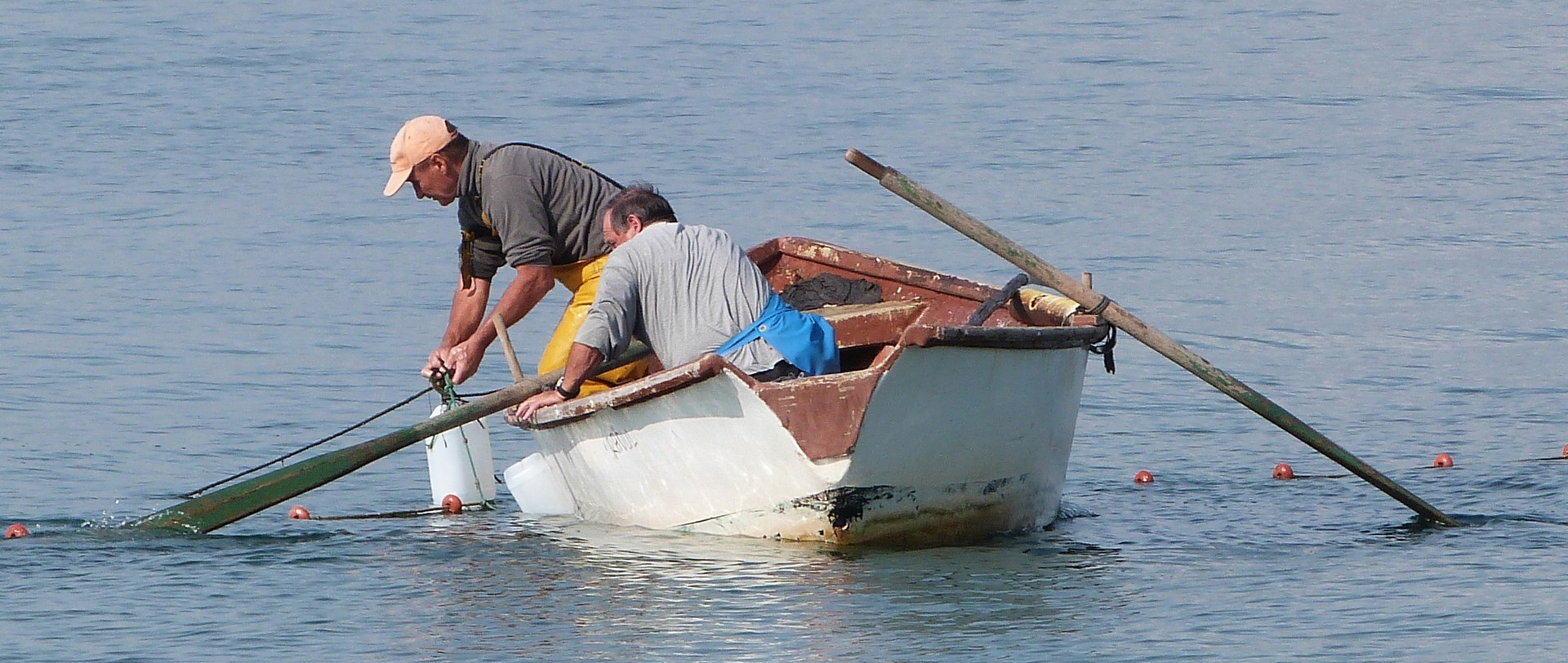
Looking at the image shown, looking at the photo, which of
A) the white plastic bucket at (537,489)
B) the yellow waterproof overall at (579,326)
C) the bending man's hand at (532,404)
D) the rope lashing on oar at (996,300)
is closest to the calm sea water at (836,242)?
the white plastic bucket at (537,489)

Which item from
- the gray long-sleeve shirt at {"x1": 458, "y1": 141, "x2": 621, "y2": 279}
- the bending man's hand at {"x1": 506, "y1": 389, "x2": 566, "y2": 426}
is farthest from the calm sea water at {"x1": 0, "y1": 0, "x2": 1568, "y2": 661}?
the gray long-sleeve shirt at {"x1": 458, "y1": 141, "x2": 621, "y2": 279}

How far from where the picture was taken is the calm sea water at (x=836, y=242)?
8055 millimetres

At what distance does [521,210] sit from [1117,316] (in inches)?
100

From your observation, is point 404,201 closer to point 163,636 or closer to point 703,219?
point 703,219

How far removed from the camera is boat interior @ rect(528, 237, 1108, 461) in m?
7.88

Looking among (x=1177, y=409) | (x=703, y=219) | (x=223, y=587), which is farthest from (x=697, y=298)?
(x=703, y=219)

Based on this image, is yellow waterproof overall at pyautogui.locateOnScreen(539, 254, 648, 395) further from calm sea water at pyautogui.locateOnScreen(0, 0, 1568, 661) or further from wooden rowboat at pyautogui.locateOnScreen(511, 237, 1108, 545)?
calm sea water at pyautogui.locateOnScreen(0, 0, 1568, 661)

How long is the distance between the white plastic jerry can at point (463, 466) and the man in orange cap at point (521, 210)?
0.73 m

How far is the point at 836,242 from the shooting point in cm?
1731

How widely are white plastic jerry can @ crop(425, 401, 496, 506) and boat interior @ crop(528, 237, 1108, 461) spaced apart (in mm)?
1340

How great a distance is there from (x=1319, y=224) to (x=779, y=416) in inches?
435

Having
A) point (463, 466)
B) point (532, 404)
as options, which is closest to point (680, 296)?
point (532, 404)

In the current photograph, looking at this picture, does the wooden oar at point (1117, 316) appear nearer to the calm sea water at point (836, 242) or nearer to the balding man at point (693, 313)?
the calm sea water at point (836, 242)

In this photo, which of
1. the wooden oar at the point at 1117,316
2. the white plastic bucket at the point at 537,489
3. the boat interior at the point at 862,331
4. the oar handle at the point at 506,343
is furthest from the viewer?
the white plastic bucket at the point at 537,489
